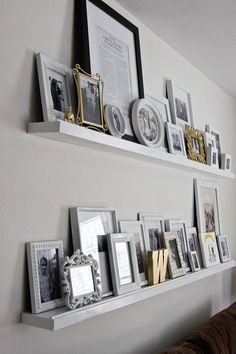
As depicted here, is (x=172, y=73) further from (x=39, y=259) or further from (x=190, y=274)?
(x=39, y=259)

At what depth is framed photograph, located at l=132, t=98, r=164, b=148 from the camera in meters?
2.07

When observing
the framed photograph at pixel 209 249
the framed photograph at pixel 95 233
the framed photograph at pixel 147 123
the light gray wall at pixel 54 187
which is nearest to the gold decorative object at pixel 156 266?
the light gray wall at pixel 54 187

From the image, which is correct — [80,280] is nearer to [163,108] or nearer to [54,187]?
[54,187]

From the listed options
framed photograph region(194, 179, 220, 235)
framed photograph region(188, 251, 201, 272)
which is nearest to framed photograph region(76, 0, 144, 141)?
framed photograph region(188, 251, 201, 272)

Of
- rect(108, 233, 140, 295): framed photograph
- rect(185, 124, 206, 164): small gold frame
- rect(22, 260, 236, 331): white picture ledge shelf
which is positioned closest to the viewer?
rect(22, 260, 236, 331): white picture ledge shelf

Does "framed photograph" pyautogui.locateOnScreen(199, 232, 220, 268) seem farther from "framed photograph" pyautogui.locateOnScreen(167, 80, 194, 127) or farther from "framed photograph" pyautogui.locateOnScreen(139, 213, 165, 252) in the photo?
"framed photograph" pyautogui.locateOnScreen(167, 80, 194, 127)

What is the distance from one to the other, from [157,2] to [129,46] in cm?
25

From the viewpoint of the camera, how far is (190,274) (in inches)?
94.3

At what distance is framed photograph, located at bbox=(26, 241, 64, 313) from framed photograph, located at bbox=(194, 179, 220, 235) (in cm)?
152

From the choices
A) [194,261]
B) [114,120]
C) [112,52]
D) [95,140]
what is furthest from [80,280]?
[194,261]

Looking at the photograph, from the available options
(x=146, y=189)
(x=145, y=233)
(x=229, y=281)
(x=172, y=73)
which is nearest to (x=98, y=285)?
(x=145, y=233)

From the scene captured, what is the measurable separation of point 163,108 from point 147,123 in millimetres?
341

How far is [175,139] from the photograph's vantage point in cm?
247

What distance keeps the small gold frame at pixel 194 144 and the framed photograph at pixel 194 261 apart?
0.58 m
